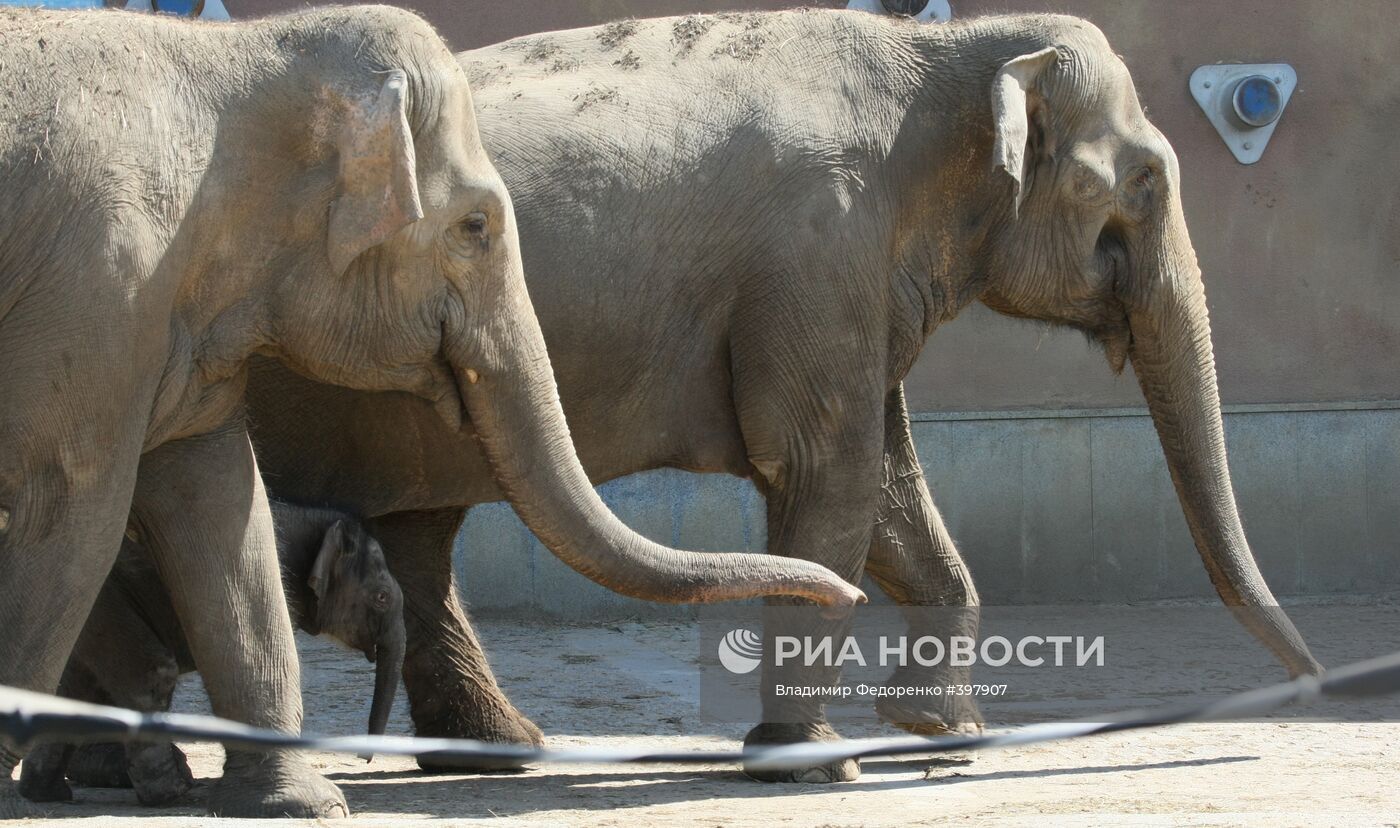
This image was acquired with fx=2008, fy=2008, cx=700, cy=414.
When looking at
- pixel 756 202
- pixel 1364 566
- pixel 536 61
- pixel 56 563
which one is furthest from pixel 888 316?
pixel 1364 566

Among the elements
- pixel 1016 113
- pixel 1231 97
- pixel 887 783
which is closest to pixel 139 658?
pixel 887 783

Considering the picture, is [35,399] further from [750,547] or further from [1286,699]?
[750,547]

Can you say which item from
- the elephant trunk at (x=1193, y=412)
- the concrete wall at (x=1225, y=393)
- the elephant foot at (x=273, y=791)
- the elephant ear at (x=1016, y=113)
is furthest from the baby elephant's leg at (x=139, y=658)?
the concrete wall at (x=1225, y=393)

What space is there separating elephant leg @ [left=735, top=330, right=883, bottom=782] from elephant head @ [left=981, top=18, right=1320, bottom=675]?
656mm

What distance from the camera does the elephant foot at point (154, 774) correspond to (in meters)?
4.63

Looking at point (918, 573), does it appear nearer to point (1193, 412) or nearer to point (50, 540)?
point (1193, 412)

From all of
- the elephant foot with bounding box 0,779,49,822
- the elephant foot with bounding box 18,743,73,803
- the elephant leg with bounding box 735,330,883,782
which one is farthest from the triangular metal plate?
the elephant foot with bounding box 0,779,49,822

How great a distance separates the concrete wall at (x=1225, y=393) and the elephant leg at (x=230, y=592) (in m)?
4.16

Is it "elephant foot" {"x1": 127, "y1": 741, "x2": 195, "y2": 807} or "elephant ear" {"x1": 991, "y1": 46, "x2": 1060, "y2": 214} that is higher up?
"elephant ear" {"x1": 991, "y1": 46, "x2": 1060, "y2": 214}

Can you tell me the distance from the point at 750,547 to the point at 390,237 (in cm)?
475

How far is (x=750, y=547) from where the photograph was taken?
341 inches

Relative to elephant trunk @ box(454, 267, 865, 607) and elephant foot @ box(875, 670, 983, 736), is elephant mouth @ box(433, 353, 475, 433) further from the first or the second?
elephant foot @ box(875, 670, 983, 736)

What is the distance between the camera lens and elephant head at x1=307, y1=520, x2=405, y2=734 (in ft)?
16.7

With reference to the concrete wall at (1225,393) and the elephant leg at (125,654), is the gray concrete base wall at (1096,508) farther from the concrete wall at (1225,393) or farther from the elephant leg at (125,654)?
the elephant leg at (125,654)
